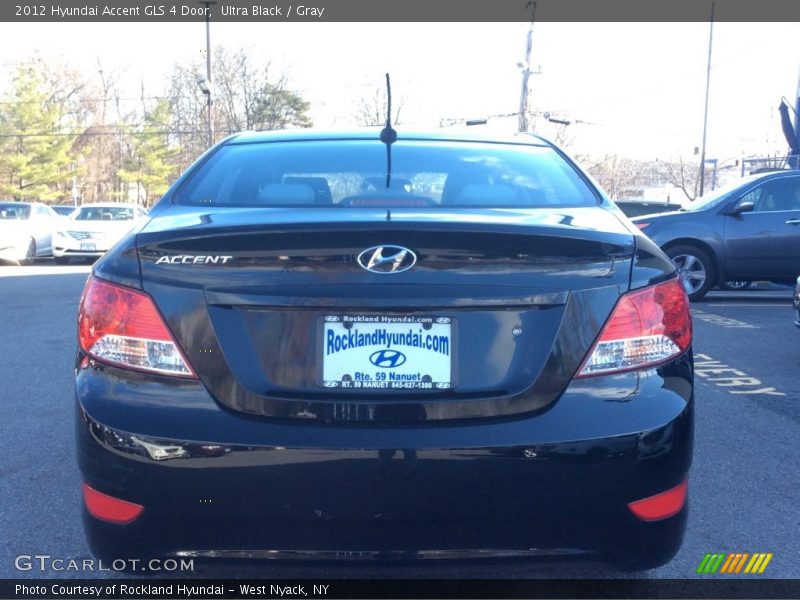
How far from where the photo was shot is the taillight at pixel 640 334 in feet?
7.59

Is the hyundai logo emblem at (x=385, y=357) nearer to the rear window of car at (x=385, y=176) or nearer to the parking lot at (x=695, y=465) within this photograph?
the parking lot at (x=695, y=465)

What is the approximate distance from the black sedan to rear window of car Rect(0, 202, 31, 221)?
17912 mm

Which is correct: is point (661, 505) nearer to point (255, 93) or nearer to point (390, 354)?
point (390, 354)

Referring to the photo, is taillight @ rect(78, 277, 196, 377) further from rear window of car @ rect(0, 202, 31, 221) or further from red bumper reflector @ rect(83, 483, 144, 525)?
rear window of car @ rect(0, 202, 31, 221)

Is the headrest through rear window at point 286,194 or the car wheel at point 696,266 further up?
the headrest through rear window at point 286,194

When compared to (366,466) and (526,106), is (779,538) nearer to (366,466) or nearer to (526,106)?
(366,466)

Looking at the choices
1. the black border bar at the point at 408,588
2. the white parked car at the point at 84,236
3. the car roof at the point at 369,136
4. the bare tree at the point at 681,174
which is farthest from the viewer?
the bare tree at the point at 681,174

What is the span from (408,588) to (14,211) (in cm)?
1840

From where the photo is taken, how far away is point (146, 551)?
2.34 m

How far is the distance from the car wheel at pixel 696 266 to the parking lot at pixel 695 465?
2309 millimetres

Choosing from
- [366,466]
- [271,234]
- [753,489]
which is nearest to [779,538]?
[753,489]

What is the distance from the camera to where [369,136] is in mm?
3660

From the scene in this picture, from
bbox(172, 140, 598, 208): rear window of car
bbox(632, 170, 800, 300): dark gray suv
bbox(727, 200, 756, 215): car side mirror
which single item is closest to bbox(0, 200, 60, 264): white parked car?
bbox(632, 170, 800, 300): dark gray suv

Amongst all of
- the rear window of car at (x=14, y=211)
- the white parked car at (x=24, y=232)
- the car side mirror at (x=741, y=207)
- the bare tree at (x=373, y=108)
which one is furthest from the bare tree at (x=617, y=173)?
the car side mirror at (x=741, y=207)
